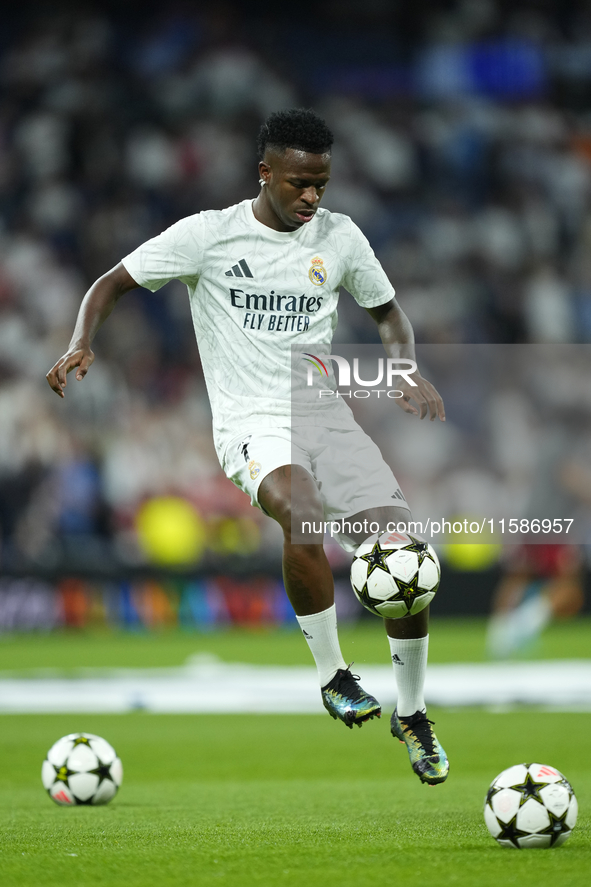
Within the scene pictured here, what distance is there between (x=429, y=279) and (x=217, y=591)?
6.23 m

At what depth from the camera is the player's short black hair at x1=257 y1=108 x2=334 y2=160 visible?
546 centimetres

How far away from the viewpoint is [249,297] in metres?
5.71

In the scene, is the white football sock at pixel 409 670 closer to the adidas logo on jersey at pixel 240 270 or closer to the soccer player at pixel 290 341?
the soccer player at pixel 290 341

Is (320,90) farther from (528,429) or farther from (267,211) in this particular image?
(267,211)

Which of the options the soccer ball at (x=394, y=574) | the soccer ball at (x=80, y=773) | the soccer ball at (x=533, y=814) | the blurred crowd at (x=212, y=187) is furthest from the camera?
the blurred crowd at (x=212, y=187)

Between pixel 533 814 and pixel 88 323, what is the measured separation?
2709mm

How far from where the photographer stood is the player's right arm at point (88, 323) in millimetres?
5188

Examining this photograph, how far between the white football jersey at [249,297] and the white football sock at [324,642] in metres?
0.88

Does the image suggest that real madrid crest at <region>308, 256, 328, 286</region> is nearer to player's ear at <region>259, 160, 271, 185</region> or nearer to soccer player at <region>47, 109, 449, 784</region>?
soccer player at <region>47, 109, 449, 784</region>

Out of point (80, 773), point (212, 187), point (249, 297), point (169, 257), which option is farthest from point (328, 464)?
point (212, 187)

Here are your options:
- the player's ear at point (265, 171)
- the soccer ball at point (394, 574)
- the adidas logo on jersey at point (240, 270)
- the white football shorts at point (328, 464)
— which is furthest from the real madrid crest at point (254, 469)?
the player's ear at point (265, 171)

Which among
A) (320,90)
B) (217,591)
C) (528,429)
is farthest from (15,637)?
(320,90)

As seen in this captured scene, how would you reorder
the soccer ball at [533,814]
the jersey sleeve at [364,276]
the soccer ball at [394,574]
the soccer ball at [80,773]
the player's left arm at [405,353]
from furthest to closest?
the soccer ball at [80,773], the jersey sleeve at [364,276], the player's left arm at [405,353], the soccer ball at [394,574], the soccer ball at [533,814]

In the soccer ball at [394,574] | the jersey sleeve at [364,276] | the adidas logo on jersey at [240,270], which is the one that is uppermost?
the jersey sleeve at [364,276]
